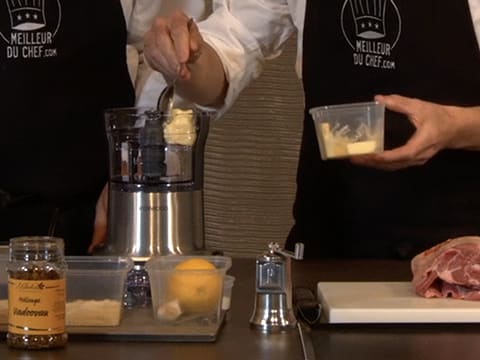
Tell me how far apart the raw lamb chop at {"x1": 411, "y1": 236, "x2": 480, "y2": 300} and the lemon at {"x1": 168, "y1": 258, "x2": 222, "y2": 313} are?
0.32 metres

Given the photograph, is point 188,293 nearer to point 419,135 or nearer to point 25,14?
point 419,135

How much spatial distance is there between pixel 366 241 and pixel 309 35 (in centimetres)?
42

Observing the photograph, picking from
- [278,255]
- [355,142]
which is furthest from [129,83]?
[278,255]

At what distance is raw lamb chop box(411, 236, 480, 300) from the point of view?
1542mm

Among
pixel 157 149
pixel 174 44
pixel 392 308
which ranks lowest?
pixel 392 308

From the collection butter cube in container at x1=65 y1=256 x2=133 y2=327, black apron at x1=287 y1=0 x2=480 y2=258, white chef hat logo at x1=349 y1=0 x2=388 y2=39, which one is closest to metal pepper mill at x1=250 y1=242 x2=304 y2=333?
butter cube in container at x1=65 y1=256 x2=133 y2=327

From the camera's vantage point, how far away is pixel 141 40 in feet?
7.72

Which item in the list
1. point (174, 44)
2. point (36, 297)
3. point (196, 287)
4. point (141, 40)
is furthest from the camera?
→ point (141, 40)

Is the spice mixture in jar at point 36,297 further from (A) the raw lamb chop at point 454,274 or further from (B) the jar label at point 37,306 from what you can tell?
(A) the raw lamb chop at point 454,274

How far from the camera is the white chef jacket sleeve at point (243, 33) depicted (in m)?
2.14

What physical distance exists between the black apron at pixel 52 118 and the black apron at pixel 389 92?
423mm

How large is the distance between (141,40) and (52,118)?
0.87 ft

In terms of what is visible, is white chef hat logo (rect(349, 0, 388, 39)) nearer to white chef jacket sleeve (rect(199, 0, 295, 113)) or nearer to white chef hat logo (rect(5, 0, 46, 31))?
white chef jacket sleeve (rect(199, 0, 295, 113))

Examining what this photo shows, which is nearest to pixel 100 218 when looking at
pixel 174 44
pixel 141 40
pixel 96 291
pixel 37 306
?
pixel 141 40
